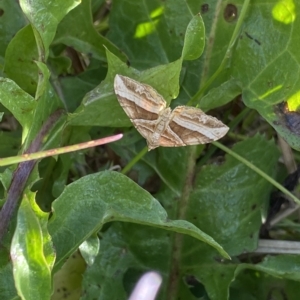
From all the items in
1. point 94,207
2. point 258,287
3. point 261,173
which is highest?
point 94,207

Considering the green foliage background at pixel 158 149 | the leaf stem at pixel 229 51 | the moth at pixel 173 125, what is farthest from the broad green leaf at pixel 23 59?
the leaf stem at pixel 229 51

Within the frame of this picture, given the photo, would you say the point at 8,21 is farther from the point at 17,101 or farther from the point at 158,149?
the point at 158,149

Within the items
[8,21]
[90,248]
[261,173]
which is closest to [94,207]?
[90,248]

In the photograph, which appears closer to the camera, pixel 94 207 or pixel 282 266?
pixel 94 207

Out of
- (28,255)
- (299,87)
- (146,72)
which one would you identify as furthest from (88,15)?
(28,255)

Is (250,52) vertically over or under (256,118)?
over

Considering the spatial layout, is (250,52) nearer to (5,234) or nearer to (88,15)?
(88,15)
